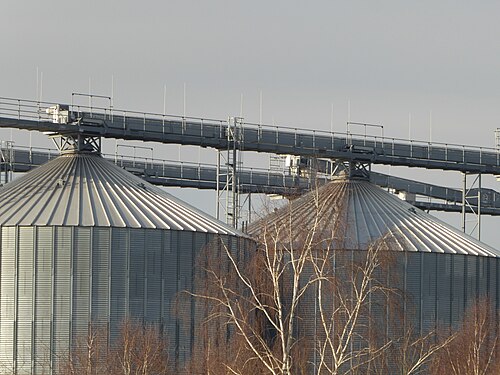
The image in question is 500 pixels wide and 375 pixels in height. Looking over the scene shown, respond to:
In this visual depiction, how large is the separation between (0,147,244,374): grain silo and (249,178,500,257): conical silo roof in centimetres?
1000

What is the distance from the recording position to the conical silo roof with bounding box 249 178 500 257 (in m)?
88.7

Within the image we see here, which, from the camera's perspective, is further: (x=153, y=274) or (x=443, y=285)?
(x=443, y=285)

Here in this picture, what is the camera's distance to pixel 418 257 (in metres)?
89.4

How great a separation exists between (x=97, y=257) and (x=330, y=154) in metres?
23.2

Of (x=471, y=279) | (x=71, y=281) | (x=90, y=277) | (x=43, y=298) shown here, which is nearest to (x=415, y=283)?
(x=471, y=279)

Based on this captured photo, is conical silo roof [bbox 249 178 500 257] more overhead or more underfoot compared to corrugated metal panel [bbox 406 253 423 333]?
more overhead

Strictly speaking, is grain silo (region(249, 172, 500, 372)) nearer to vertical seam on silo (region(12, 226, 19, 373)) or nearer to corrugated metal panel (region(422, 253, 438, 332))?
corrugated metal panel (region(422, 253, 438, 332))

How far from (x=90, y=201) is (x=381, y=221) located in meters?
20.1

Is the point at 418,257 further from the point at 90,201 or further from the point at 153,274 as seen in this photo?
the point at 90,201

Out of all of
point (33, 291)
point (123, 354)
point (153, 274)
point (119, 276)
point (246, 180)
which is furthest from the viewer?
point (246, 180)

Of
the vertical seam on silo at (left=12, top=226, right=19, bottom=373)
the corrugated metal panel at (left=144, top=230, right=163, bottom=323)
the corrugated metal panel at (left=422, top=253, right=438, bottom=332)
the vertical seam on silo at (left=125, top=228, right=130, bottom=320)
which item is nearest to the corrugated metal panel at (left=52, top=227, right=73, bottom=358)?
the vertical seam on silo at (left=12, top=226, right=19, bottom=373)

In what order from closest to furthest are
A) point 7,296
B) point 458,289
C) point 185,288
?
1. point 7,296
2. point 185,288
3. point 458,289

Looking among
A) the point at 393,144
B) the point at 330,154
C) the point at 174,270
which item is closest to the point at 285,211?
the point at 174,270

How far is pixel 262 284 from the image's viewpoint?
67.9m
